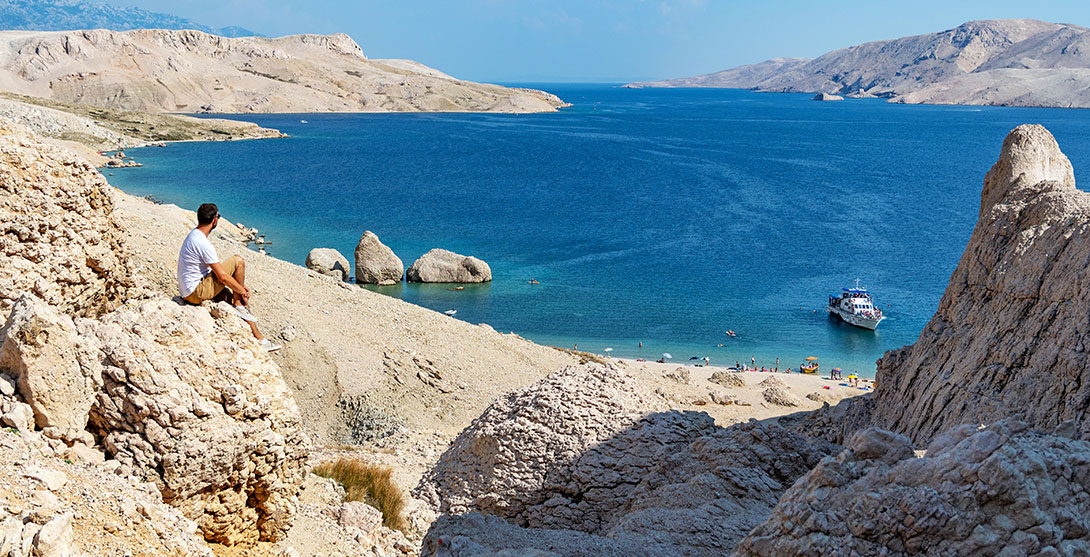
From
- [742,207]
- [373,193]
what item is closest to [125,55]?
[373,193]

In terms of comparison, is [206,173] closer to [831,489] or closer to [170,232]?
[170,232]

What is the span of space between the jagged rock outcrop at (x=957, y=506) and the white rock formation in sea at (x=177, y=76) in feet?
527

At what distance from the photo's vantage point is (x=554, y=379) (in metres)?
13.7

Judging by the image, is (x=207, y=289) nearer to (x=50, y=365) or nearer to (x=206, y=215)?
(x=206, y=215)

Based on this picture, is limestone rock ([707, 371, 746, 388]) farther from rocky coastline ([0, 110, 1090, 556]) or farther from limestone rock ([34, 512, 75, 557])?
limestone rock ([34, 512, 75, 557])

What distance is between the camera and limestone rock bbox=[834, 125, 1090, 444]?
12.7 metres

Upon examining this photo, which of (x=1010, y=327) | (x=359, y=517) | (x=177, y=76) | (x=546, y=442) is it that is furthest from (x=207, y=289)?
(x=177, y=76)

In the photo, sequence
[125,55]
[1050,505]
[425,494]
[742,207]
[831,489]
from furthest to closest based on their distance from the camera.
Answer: [125,55], [742,207], [425,494], [831,489], [1050,505]

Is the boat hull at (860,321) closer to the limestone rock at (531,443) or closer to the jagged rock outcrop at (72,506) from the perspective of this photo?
the limestone rock at (531,443)

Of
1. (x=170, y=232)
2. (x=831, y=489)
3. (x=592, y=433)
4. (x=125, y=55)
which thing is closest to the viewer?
(x=831, y=489)

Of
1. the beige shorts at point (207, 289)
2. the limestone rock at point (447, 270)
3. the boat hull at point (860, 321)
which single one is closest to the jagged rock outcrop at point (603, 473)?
the beige shorts at point (207, 289)

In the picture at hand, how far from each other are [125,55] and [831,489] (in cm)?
18246

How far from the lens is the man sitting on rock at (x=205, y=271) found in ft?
32.4

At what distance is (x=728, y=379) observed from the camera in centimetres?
3294
